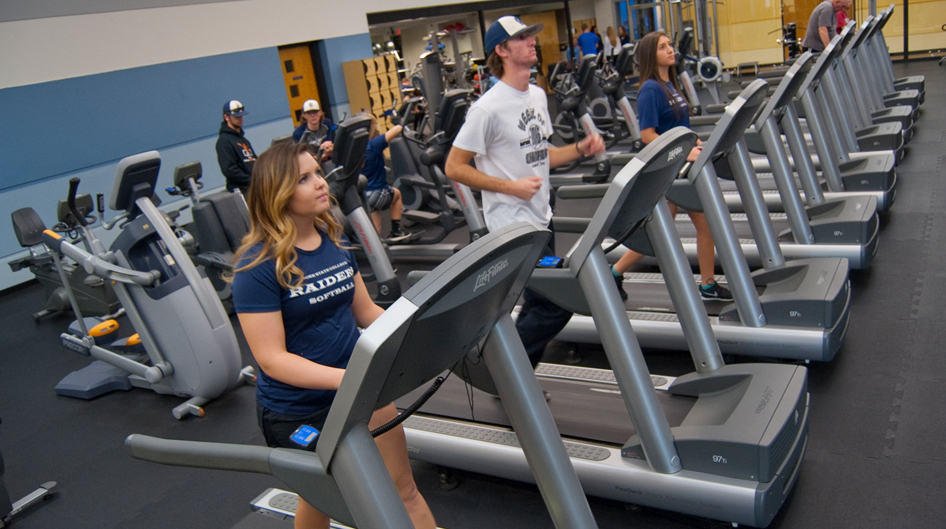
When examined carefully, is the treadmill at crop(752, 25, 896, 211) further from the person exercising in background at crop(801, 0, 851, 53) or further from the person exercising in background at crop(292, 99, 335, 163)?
the person exercising in background at crop(292, 99, 335, 163)

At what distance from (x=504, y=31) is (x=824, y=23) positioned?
20.5ft

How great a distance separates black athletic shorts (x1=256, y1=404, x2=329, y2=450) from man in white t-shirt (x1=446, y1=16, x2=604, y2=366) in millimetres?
1108

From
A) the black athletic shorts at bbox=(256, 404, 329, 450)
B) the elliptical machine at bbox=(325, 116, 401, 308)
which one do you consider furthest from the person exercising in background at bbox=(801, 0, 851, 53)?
the black athletic shorts at bbox=(256, 404, 329, 450)

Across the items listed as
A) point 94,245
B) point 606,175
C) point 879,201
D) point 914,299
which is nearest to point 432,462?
point 94,245

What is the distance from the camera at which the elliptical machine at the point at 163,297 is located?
12.4ft

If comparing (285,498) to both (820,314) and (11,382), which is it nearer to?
(820,314)

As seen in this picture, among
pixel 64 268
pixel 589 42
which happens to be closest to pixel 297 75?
pixel 64 268

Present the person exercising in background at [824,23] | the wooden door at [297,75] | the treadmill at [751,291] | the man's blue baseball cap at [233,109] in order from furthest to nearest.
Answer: the wooden door at [297,75] < the person exercising in background at [824,23] < the man's blue baseball cap at [233,109] < the treadmill at [751,291]

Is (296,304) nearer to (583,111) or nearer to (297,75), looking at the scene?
(583,111)

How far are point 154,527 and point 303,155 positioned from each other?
6.15 feet

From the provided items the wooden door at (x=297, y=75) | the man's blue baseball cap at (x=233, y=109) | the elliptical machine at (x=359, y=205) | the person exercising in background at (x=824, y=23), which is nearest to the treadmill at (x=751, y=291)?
the elliptical machine at (x=359, y=205)

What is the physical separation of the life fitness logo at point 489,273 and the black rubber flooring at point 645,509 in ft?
4.77

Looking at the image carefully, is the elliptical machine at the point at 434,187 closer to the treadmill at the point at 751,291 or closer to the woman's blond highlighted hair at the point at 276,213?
the treadmill at the point at 751,291

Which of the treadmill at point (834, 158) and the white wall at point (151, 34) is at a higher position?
the white wall at point (151, 34)
